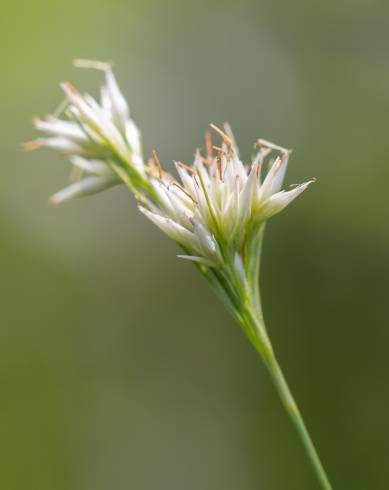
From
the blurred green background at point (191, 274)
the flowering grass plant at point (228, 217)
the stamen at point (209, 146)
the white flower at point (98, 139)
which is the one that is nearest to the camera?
the flowering grass plant at point (228, 217)

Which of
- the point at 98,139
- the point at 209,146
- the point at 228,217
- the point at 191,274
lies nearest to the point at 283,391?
the point at 228,217

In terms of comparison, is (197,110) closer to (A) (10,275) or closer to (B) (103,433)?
(A) (10,275)

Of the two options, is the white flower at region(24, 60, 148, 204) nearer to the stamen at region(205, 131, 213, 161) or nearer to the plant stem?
the stamen at region(205, 131, 213, 161)

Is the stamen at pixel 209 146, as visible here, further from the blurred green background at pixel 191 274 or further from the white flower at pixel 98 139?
the blurred green background at pixel 191 274

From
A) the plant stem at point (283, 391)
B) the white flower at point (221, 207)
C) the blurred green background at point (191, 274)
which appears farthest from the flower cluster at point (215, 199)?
the blurred green background at point (191, 274)

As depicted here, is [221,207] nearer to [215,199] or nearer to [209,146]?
[215,199]

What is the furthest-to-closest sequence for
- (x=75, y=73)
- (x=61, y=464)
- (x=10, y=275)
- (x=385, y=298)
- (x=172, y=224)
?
(x=75, y=73) → (x=10, y=275) → (x=61, y=464) → (x=385, y=298) → (x=172, y=224)

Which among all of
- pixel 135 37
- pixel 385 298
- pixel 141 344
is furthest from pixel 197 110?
pixel 385 298
